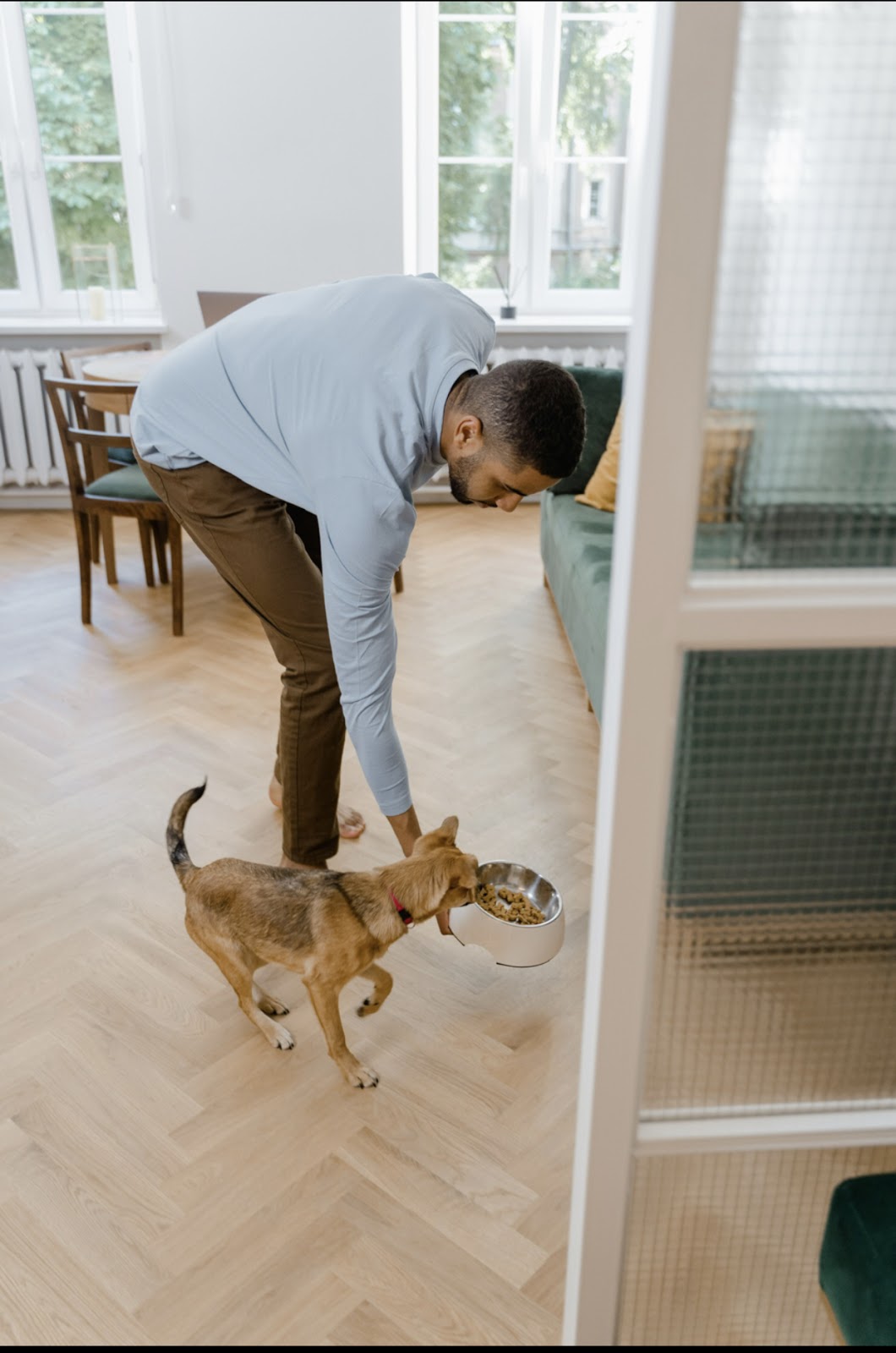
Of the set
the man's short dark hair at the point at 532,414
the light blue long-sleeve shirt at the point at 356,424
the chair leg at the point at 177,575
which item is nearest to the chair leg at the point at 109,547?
the chair leg at the point at 177,575

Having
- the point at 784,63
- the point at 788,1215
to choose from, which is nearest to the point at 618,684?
the point at 784,63

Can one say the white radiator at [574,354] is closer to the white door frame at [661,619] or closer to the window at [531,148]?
the window at [531,148]

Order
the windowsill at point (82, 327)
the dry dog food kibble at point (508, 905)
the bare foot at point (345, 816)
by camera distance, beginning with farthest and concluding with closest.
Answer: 1. the windowsill at point (82, 327)
2. the bare foot at point (345, 816)
3. the dry dog food kibble at point (508, 905)

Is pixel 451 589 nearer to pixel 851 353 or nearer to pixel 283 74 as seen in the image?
pixel 283 74

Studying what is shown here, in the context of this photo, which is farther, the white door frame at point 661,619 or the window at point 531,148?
the window at point 531,148

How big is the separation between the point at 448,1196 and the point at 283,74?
4.51 metres

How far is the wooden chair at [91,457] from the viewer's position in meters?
3.73

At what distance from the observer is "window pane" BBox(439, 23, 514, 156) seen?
4.79 metres

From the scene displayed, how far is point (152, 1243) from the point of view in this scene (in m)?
1.47

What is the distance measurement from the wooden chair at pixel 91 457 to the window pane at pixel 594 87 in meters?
2.33

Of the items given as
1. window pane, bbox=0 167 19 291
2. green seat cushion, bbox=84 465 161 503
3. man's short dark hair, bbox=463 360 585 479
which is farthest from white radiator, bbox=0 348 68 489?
man's short dark hair, bbox=463 360 585 479

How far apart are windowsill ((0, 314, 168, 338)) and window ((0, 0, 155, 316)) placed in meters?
0.21

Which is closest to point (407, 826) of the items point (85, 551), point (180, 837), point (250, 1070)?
point (180, 837)

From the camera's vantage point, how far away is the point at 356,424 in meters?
1.69
